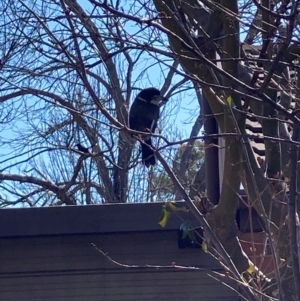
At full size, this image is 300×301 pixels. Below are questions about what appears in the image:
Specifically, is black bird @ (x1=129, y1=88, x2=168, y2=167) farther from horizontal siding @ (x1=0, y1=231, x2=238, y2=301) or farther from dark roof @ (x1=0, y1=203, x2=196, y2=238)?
dark roof @ (x1=0, y1=203, x2=196, y2=238)

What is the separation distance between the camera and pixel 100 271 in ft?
19.7

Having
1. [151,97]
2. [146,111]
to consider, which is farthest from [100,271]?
[151,97]

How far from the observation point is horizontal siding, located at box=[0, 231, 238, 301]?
19.6 ft

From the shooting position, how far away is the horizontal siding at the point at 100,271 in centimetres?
597

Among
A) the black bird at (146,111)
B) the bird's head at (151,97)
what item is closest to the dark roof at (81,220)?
the black bird at (146,111)

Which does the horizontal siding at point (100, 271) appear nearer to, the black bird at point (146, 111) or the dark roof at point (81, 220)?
the dark roof at point (81, 220)

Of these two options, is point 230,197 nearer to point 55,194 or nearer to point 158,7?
point 158,7

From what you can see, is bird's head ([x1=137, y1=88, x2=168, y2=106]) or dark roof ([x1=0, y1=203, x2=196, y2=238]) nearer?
dark roof ([x1=0, y1=203, x2=196, y2=238])

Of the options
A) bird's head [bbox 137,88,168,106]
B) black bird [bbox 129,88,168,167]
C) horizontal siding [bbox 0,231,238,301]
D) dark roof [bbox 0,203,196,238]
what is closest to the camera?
dark roof [bbox 0,203,196,238]

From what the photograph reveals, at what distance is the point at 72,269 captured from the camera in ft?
19.8

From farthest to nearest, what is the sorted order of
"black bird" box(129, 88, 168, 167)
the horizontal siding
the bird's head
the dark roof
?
the bird's head → "black bird" box(129, 88, 168, 167) → the horizontal siding → the dark roof

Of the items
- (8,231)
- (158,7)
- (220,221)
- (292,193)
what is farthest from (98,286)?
(292,193)

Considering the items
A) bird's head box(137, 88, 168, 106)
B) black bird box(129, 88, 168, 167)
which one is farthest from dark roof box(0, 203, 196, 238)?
bird's head box(137, 88, 168, 106)

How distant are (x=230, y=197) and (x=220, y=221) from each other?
5.9 inches
